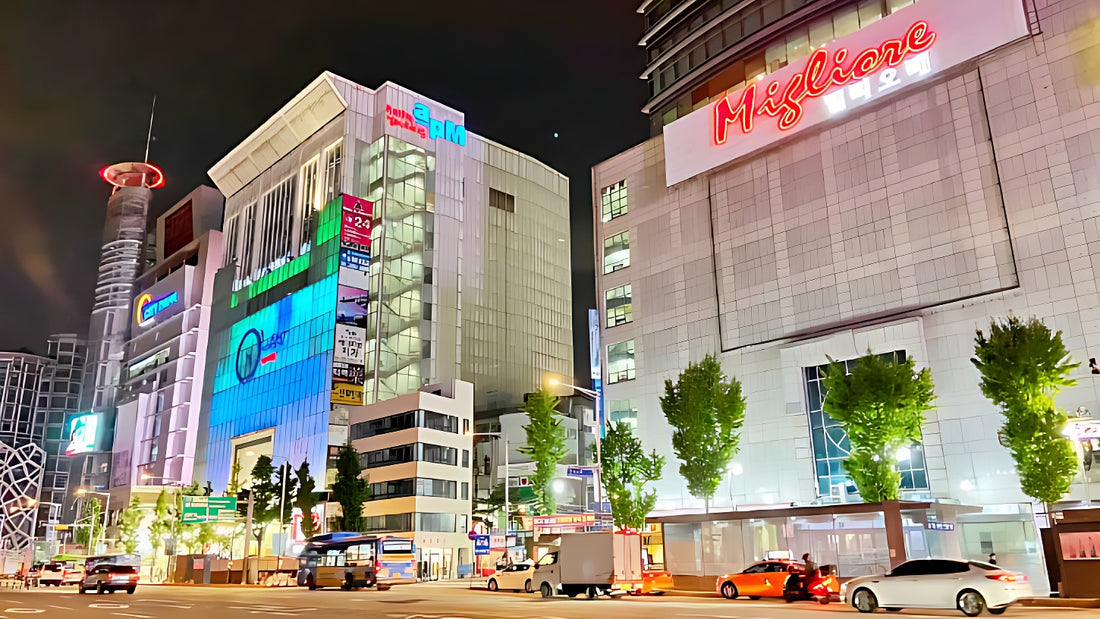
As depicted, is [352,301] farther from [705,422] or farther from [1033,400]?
[1033,400]

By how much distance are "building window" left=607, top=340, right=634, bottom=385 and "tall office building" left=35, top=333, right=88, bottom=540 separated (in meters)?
135

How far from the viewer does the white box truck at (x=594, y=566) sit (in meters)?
33.2

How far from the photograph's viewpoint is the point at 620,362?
6053 cm

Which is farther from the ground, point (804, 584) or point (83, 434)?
point (83, 434)

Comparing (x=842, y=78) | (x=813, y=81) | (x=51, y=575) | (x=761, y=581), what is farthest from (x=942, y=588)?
(x=51, y=575)

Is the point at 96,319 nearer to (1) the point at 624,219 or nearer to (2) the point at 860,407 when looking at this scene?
(1) the point at 624,219

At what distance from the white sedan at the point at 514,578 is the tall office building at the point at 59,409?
14202 centimetres

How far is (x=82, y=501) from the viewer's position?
142 metres

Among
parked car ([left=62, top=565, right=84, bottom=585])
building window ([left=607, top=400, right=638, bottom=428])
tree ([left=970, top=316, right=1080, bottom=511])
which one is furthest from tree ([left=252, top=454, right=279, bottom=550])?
tree ([left=970, top=316, right=1080, bottom=511])

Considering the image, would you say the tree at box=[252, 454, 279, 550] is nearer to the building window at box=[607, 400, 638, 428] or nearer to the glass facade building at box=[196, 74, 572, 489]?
the glass facade building at box=[196, 74, 572, 489]

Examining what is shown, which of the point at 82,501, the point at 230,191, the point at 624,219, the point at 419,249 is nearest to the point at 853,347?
the point at 624,219

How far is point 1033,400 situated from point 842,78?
84.2 ft

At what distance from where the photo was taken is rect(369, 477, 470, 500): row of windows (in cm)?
7856

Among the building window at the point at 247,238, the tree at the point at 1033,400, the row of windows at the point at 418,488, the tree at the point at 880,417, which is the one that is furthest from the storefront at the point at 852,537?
the building window at the point at 247,238
